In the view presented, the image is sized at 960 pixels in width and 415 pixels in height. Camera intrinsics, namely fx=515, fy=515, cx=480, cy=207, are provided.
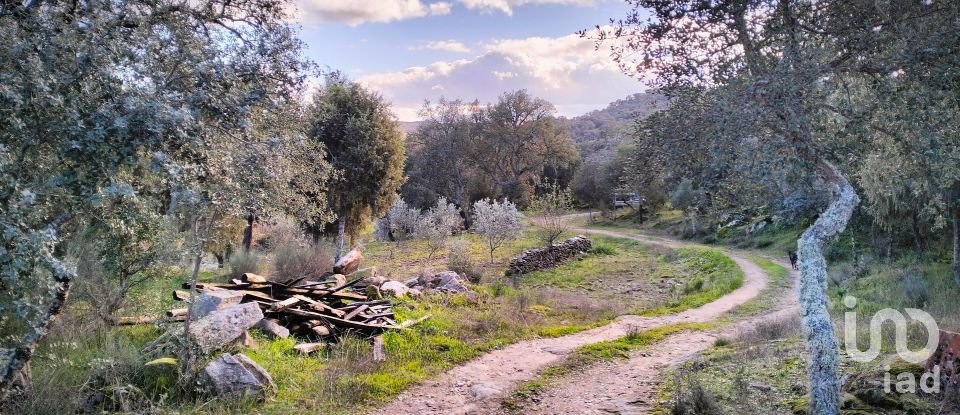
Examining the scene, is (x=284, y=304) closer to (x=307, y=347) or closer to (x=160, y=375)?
(x=307, y=347)

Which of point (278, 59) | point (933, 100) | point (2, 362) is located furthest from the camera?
point (278, 59)

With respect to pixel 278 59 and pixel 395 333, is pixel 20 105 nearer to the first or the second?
pixel 278 59

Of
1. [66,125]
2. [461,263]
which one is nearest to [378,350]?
[66,125]

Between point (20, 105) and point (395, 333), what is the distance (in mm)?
7174

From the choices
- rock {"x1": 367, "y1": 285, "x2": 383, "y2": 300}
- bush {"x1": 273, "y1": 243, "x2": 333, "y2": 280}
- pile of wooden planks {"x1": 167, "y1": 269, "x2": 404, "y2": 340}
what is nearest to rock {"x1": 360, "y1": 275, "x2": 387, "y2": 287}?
rock {"x1": 367, "y1": 285, "x2": 383, "y2": 300}

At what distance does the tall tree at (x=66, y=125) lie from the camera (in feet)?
15.0

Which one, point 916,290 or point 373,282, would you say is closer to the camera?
point 916,290

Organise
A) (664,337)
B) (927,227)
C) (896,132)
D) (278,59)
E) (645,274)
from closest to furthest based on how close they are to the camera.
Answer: (896,132)
(278,59)
(664,337)
(927,227)
(645,274)

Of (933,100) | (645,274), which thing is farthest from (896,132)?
(645,274)

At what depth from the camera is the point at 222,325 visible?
816 cm

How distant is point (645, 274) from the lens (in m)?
23.0

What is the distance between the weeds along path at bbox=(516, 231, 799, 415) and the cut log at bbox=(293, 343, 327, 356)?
162 inches

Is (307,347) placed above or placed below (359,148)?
below

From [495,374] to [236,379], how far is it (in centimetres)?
402
